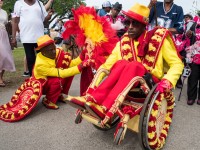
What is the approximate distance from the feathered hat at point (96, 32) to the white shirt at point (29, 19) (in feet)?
5.49

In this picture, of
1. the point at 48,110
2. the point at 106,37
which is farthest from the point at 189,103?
the point at 48,110

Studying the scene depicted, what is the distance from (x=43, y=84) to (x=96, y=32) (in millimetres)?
1280

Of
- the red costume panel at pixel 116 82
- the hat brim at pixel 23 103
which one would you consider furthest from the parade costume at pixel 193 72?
the hat brim at pixel 23 103

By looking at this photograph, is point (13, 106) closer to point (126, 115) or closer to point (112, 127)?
point (112, 127)

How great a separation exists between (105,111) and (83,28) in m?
1.48

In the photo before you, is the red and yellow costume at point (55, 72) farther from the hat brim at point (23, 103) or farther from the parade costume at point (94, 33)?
the parade costume at point (94, 33)

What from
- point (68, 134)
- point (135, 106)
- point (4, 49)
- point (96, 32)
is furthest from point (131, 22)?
point (4, 49)

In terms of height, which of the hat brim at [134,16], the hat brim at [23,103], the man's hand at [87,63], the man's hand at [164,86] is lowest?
the hat brim at [23,103]

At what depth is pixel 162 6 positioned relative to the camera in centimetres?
443

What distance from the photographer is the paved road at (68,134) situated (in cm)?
333

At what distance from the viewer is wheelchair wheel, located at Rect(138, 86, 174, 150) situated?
2869 mm

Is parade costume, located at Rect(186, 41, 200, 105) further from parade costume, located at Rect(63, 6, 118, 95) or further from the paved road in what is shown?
parade costume, located at Rect(63, 6, 118, 95)

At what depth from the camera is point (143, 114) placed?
113 inches

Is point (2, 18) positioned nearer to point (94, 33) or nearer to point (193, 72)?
point (94, 33)
